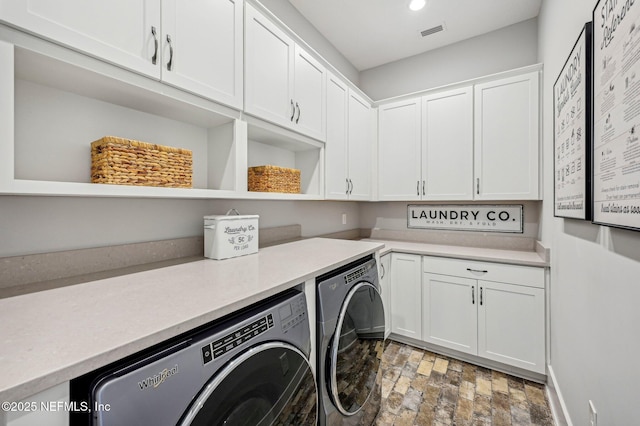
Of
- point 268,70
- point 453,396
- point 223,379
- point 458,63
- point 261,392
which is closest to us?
point 223,379

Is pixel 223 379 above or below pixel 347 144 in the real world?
below

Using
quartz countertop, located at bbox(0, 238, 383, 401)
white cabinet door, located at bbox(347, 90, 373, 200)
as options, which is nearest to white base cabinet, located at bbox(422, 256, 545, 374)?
white cabinet door, located at bbox(347, 90, 373, 200)

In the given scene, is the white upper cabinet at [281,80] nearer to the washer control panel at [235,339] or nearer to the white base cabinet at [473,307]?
the washer control panel at [235,339]

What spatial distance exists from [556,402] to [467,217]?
156cm

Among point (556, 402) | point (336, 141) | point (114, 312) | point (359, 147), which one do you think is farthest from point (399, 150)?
point (114, 312)

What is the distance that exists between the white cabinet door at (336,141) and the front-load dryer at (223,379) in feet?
4.43

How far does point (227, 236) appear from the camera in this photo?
4.93ft

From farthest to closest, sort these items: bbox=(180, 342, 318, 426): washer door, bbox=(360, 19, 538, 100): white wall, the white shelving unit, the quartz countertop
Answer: bbox=(360, 19, 538, 100): white wall, the white shelving unit, bbox=(180, 342, 318, 426): washer door, the quartz countertop

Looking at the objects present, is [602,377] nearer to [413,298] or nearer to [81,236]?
[413,298]

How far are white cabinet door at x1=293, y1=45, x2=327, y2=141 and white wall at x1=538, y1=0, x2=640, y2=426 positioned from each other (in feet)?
4.78

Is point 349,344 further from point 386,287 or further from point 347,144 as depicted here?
point 347,144

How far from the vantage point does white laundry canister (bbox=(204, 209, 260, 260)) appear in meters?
1.47

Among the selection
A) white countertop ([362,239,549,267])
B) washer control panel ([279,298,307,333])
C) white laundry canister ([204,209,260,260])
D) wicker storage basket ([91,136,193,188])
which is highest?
wicker storage basket ([91,136,193,188])

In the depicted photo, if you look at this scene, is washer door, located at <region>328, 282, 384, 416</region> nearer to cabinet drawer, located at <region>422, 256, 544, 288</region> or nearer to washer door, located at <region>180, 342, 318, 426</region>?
washer door, located at <region>180, 342, 318, 426</region>
